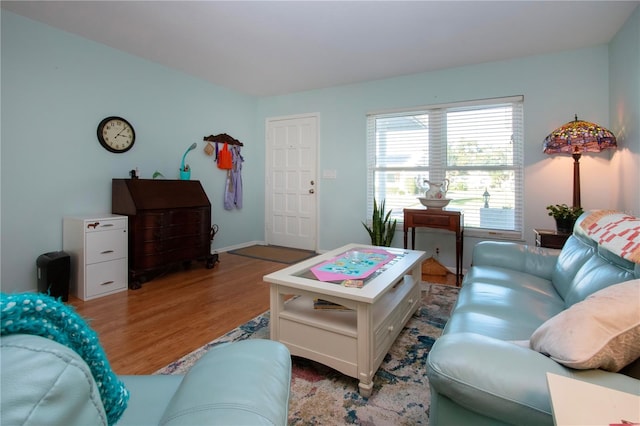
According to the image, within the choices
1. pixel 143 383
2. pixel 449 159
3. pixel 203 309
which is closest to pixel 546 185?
pixel 449 159

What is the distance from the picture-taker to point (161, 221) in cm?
335

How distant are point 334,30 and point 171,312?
2.80m

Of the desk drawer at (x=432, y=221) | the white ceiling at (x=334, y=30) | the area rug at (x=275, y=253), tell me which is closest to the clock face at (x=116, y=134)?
the white ceiling at (x=334, y=30)

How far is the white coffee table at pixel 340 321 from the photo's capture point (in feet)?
5.17

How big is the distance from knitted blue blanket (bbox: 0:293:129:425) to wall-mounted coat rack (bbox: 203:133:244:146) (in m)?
4.31

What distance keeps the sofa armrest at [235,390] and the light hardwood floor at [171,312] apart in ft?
4.26

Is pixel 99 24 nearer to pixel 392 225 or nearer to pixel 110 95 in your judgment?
pixel 110 95

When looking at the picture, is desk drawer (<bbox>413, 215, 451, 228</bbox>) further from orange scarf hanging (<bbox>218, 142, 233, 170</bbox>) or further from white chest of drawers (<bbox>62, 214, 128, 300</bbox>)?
white chest of drawers (<bbox>62, 214, 128, 300</bbox>)

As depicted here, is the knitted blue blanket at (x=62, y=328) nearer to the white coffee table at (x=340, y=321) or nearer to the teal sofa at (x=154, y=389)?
the teal sofa at (x=154, y=389)

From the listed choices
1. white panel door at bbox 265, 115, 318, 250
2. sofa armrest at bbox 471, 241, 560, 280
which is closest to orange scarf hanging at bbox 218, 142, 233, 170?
white panel door at bbox 265, 115, 318, 250

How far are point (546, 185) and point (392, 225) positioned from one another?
5.60 feet

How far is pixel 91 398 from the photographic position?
1.28 feet

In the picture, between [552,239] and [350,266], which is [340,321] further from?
[552,239]

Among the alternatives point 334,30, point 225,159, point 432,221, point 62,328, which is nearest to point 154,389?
point 62,328
